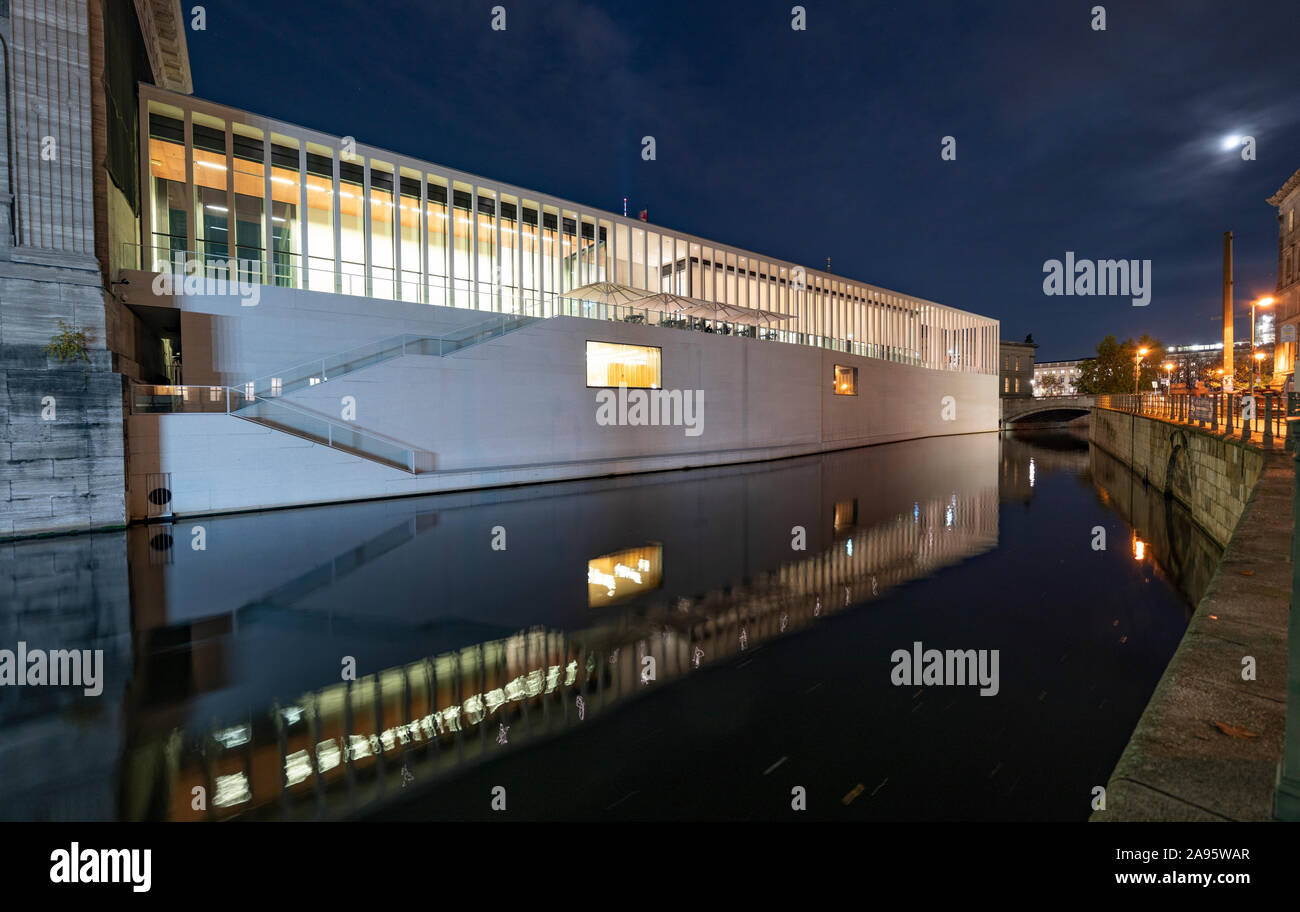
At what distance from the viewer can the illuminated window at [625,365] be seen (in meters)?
25.2

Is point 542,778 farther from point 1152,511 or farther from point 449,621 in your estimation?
point 1152,511

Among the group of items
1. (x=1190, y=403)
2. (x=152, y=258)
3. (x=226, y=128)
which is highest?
(x=226, y=128)

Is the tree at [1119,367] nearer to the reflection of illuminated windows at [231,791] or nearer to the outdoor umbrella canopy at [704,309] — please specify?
the outdoor umbrella canopy at [704,309]

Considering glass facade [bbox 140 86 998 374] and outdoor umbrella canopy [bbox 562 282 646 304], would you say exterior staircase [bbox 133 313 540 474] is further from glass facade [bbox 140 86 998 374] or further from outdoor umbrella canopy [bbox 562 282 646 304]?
outdoor umbrella canopy [bbox 562 282 646 304]

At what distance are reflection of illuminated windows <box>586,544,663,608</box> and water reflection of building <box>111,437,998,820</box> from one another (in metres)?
0.14

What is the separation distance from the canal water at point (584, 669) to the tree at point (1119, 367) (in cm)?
7655

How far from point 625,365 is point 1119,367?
248 ft

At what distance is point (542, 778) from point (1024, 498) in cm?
1841

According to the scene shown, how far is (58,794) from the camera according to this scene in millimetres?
3834

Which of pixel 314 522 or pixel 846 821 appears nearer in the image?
pixel 846 821

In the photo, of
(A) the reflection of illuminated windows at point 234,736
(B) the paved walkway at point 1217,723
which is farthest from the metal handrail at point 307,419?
(B) the paved walkway at point 1217,723

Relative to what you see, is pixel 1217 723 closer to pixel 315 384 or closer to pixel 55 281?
pixel 315 384

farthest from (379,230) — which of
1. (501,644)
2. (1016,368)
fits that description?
(1016,368)
